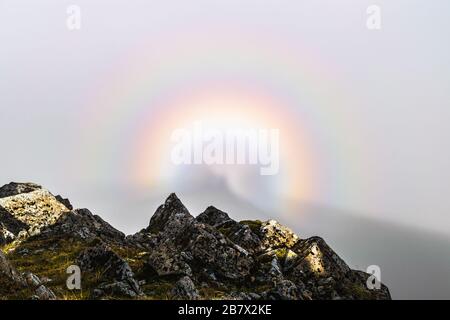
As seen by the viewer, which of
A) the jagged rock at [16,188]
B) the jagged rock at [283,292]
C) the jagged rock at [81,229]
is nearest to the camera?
the jagged rock at [283,292]

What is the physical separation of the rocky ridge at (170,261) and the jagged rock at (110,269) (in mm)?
70

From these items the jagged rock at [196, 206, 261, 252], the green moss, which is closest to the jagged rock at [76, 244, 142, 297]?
the green moss

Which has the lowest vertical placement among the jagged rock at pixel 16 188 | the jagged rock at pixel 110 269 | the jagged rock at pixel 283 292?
the jagged rock at pixel 283 292

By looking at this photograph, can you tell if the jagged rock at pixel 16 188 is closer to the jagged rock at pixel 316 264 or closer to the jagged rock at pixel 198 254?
the jagged rock at pixel 198 254

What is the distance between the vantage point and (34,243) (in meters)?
48.8

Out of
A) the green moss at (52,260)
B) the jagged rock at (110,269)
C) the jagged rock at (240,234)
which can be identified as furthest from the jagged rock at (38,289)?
the jagged rock at (240,234)

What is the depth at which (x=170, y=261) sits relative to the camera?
35.1 metres

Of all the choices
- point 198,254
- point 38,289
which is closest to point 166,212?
point 198,254

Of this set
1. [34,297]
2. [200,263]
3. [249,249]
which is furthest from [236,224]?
[34,297]

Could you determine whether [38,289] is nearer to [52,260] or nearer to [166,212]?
[52,260]

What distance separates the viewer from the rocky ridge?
29812 mm

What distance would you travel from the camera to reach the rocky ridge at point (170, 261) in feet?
97.8

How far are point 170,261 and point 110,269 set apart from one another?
4460mm

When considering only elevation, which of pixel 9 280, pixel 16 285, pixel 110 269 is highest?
pixel 9 280
